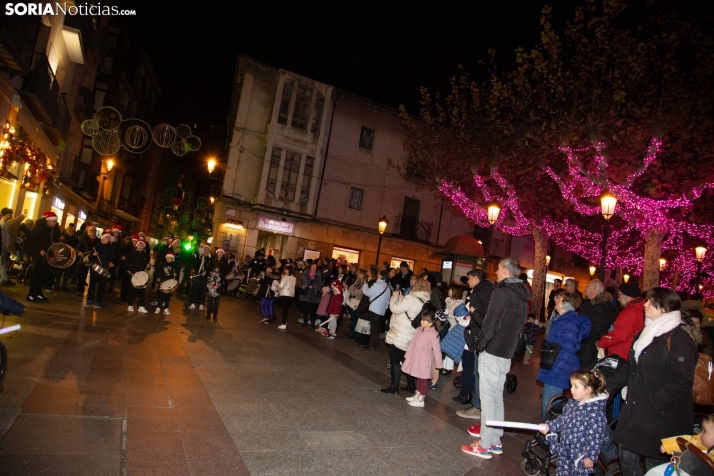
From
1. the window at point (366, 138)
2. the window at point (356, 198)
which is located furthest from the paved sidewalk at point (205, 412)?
the window at point (366, 138)

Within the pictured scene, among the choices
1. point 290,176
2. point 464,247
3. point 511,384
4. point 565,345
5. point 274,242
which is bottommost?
point 511,384

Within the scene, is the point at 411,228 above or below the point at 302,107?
below

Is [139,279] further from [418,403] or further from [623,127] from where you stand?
[623,127]

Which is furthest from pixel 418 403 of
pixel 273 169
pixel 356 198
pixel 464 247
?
pixel 356 198

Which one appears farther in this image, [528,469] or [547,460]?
[528,469]

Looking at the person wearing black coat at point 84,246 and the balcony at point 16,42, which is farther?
the person wearing black coat at point 84,246

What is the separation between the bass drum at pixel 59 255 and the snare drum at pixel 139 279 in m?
1.59

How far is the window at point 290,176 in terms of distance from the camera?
2656cm

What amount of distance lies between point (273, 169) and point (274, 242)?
422cm

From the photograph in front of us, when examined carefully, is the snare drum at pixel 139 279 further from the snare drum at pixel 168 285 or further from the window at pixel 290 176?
the window at pixel 290 176

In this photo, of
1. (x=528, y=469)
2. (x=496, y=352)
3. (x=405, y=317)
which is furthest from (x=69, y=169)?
(x=528, y=469)

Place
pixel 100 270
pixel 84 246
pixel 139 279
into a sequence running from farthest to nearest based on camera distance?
pixel 84 246
pixel 139 279
pixel 100 270

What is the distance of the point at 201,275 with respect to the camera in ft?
44.7

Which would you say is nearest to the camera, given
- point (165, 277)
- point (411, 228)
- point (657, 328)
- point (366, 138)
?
point (657, 328)
